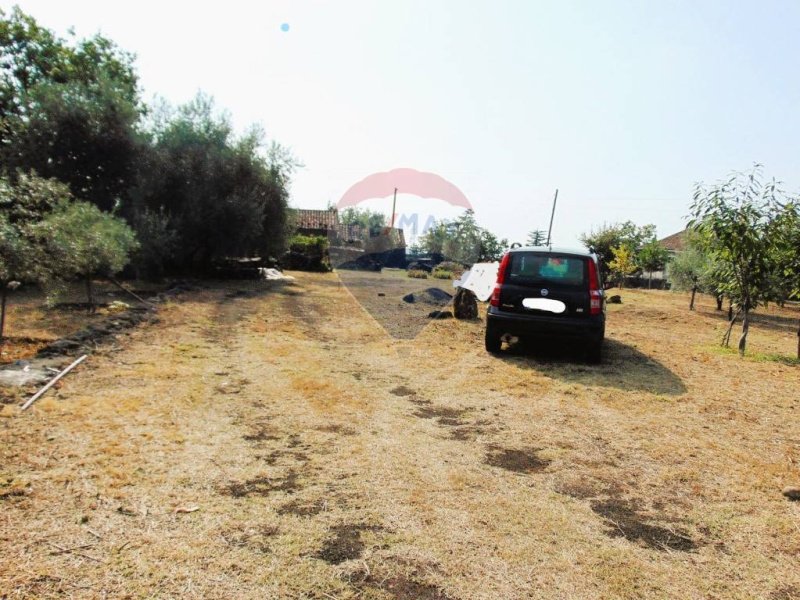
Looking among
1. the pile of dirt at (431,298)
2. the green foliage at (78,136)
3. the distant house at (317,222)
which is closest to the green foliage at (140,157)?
the green foliage at (78,136)

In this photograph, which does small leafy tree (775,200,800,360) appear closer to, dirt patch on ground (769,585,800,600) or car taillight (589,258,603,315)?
car taillight (589,258,603,315)

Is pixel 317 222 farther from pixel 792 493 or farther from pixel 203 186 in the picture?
pixel 792 493

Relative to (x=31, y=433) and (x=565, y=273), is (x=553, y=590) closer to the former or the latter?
(x=31, y=433)

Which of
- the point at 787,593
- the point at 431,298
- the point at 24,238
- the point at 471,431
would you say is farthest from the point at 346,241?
the point at 787,593

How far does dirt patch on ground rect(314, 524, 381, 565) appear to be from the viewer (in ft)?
7.97

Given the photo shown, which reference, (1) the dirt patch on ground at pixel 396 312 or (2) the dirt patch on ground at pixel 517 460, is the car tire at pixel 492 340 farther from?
(2) the dirt patch on ground at pixel 517 460

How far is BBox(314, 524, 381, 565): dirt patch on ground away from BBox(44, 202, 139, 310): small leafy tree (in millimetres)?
6821

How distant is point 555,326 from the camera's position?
7.14 metres

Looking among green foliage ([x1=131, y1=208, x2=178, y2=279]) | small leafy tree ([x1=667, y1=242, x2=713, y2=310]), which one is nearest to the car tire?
small leafy tree ([x1=667, y1=242, x2=713, y2=310])

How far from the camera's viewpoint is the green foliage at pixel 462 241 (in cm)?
4869

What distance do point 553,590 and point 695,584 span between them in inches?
27.3

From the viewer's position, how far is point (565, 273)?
7277 mm

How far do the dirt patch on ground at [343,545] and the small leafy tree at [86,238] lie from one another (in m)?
6.82

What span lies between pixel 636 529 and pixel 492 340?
202 inches
